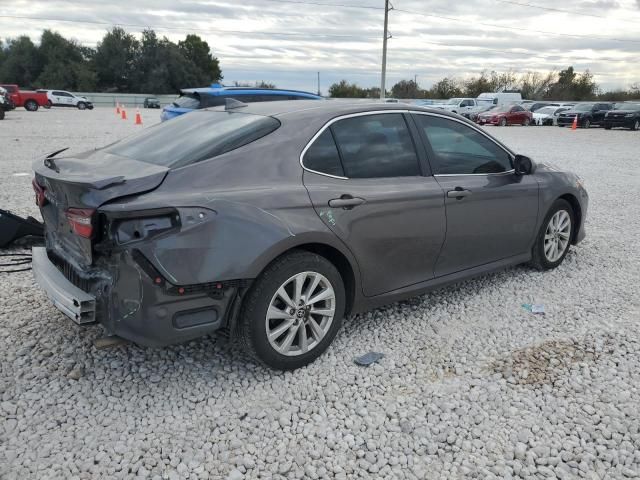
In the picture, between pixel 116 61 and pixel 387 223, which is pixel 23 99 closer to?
pixel 387 223

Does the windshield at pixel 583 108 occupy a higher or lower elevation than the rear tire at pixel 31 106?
higher

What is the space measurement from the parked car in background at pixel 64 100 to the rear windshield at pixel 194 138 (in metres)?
42.5

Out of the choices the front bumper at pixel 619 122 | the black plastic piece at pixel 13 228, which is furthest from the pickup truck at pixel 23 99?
the black plastic piece at pixel 13 228

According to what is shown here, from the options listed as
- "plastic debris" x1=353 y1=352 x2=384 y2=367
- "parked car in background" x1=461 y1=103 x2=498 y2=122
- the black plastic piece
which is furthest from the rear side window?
"parked car in background" x1=461 y1=103 x2=498 y2=122

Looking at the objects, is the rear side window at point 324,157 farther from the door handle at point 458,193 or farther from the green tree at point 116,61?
the green tree at point 116,61

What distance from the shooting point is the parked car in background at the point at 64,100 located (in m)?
41.9

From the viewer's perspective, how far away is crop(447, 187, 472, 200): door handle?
4.01 metres

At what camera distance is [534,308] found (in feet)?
14.5

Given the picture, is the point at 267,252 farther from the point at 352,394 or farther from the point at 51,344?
the point at 51,344

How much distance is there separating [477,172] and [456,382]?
1780 mm

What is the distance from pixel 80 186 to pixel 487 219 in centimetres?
295

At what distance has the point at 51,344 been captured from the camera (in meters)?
3.64

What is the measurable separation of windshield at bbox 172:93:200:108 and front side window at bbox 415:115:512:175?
7946 mm

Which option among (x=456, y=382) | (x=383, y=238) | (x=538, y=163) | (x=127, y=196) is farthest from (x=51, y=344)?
(x=538, y=163)
